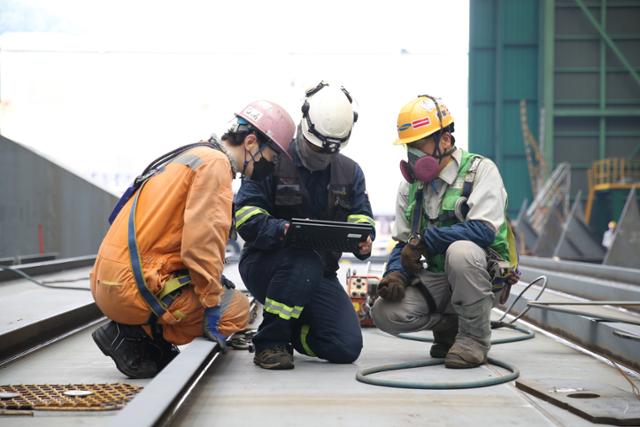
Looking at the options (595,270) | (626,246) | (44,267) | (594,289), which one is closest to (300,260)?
(594,289)

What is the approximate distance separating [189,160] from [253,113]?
1.61 ft

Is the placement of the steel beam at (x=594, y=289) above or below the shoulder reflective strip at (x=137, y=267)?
below

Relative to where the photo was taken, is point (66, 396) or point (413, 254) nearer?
point (66, 396)

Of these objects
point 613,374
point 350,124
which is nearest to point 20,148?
point 350,124

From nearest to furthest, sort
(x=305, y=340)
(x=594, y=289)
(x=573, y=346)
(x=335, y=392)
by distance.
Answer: (x=335, y=392) → (x=305, y=340) → (x=573, y=346) → (x=594, y=289)

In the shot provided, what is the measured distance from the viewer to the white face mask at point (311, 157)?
3.99 m

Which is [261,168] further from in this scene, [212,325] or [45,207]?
[45,207]

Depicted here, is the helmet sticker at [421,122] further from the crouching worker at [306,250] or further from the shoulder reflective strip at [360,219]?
the shoulder reflective strip at [360,219]

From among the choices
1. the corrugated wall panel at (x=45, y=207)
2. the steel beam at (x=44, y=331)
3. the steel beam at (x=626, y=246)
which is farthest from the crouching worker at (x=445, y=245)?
the steel beam at (x=626, y=246)

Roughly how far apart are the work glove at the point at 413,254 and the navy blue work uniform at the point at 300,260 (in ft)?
0.73

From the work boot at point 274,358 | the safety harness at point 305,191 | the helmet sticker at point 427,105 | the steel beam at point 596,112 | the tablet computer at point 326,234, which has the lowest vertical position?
the work boot at point 274,358

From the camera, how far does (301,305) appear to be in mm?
3781

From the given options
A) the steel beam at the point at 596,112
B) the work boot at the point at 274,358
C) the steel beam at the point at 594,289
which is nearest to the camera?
the work boot at the point at 274,358

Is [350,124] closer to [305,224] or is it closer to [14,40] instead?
[305,224]
